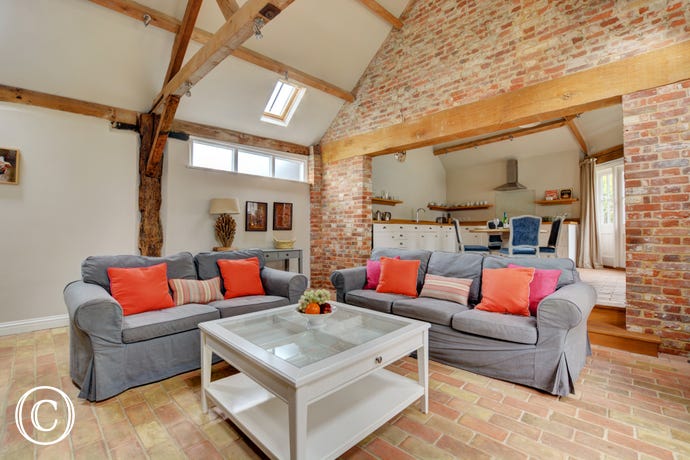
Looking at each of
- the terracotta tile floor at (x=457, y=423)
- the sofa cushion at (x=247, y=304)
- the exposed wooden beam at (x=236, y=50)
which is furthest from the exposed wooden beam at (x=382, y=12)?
the terracotta tile floor at (x=457, y=423)

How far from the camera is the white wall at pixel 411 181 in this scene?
7.26m

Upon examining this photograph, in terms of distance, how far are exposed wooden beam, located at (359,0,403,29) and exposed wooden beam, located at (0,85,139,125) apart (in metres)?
3.35

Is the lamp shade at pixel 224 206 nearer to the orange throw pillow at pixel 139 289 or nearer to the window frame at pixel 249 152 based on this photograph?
the window frame at pixel 249 152

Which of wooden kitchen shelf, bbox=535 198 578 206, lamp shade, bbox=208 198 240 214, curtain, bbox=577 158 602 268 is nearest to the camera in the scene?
lamp shade, bbox=208 198 240 214

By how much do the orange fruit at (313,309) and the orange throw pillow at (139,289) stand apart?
131 centimetres

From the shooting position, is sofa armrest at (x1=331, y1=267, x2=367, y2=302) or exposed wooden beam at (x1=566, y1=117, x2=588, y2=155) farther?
exposed wooden beam at (x1=566, y1=117, x2=588, y2=155)

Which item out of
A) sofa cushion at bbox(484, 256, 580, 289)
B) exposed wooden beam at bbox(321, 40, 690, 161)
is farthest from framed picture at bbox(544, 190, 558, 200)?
sofa cushion at bbox(484, 256, 580, 289)

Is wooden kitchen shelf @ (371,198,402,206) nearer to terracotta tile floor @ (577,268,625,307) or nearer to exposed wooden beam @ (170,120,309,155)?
exposed wooden beam @ (170,120,309,155)

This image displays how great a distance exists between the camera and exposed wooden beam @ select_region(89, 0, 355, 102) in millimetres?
3223

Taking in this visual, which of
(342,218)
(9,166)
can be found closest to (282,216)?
(342,218)

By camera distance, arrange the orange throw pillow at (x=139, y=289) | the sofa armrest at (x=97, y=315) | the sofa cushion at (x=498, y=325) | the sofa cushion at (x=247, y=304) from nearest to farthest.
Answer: the sofa armrest at (x=97, y=315), the sofa cushion at (x=498, y=325), the orange throw pillow at (x=139, y=289), the sofa cushion at (x=247, y=304)

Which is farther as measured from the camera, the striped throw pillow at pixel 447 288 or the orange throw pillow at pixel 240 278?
the orange throw pillow at pixel 240 278

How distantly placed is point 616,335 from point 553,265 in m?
0.94

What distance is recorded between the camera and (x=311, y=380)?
4.30ft
